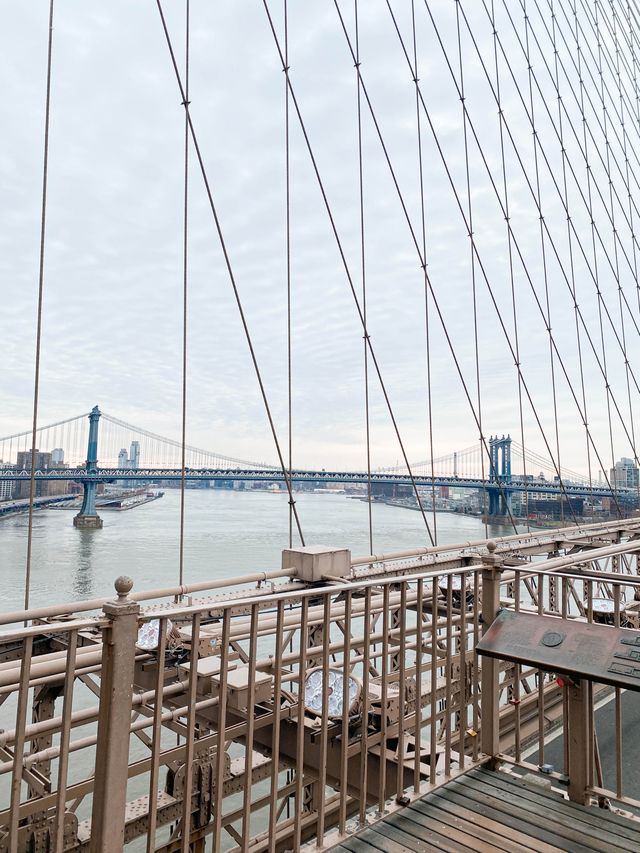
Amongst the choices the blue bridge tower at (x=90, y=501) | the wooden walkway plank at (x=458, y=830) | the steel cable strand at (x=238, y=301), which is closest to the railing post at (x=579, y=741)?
the wooden walkway plank at (x=458, y=830)

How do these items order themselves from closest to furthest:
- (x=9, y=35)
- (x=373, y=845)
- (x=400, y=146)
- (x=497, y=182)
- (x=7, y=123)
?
1. (x=373, y=845)
2. (x=9, y=35)
3. (x=7, y=123)
4. (x=400, y=146)
5. (x=497, y=182)

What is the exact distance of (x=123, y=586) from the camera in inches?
49.5

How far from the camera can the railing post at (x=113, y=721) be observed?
1248 mm

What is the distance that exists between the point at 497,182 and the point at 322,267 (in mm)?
4487

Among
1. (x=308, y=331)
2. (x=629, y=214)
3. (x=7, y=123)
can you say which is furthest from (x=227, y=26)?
(x=629, y=214)

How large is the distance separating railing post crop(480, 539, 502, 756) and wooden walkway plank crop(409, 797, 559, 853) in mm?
349

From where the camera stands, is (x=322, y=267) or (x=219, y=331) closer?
(x=322, y=267)

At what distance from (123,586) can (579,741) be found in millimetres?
1717

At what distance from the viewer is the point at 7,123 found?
656 cm

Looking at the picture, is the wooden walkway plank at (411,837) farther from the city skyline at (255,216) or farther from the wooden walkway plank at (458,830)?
the city skyline at (255,216)

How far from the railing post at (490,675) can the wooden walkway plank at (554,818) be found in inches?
6.5

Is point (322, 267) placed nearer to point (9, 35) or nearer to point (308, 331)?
point (308, 331)

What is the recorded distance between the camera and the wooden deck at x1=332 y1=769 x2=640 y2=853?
1.68m

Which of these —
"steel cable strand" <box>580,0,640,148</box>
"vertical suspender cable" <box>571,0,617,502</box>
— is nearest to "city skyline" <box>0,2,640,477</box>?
"vertical suspender cable" <box>571,0,617,502</box>
